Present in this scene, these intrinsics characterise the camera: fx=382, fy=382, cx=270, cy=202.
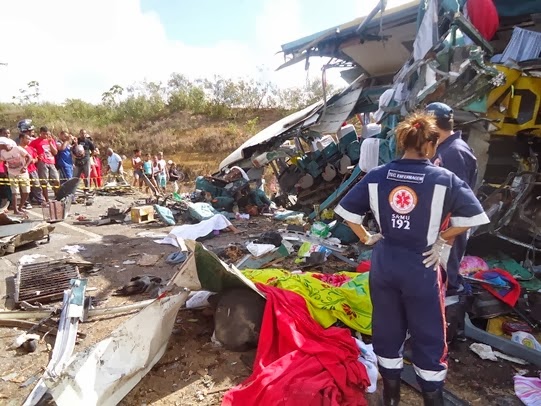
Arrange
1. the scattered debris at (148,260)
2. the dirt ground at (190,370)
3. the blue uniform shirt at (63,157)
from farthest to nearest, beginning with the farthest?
the blue uniform shirt at (63,157) → the scattered debris at (148,260) → the dirt ground at (190,370)

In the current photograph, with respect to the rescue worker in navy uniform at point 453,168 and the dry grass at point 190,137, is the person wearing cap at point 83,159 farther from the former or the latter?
the rescue worker in navy uniform at point 453,168

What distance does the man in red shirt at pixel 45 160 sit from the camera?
29.1 ft

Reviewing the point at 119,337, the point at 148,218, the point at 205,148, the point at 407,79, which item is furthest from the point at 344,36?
the point at 205,148

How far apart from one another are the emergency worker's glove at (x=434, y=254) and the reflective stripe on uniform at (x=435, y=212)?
0.11 ft

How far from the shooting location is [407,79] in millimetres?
4965

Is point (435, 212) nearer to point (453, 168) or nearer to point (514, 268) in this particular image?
point (453, 168)

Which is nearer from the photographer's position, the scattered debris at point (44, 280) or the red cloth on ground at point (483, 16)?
the scattered debris at point (44, 280)

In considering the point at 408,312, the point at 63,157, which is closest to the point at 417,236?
the point at 408,312

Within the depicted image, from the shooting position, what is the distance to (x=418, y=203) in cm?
203

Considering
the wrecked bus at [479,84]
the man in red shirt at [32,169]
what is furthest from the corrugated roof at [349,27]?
the man in red shirt at [32,169]

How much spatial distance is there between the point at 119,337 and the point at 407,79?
4463 mm

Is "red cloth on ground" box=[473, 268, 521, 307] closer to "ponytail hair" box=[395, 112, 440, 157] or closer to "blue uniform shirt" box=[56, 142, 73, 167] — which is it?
"ponytail hair" box=[395, 112, 440, 157]

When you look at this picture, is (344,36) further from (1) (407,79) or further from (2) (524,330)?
(2) (524,330)

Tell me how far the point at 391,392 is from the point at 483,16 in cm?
426
